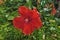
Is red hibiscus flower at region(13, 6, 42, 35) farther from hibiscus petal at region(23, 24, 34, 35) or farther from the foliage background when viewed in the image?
the foliage background

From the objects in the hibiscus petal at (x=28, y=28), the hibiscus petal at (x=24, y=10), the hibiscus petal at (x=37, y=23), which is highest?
the hibiscus petal at (x=24, y=10)

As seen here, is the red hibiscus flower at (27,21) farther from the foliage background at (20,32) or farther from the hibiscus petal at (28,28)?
the foliage background at (20,32)

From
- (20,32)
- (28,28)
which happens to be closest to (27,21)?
(28,28)

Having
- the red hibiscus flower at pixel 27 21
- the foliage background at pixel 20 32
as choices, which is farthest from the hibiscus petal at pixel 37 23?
the foliage background at pixel 20 32

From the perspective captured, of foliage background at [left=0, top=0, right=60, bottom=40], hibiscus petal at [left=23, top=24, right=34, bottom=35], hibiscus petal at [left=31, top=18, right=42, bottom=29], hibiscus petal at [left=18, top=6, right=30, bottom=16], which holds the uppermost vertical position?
hibiscus petal at [left=18, top=6, right=30, bottom=16]

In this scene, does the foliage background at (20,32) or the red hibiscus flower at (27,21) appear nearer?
the red hibiscus flower at (27,21)

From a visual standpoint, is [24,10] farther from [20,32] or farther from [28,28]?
[20,32]

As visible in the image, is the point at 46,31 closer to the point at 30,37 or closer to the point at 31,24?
the point at 30,37

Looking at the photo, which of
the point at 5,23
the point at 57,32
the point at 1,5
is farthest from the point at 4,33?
the point at 1,5

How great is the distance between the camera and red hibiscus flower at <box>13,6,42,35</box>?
1.55m

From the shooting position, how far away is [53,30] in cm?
203

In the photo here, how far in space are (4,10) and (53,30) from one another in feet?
1.78

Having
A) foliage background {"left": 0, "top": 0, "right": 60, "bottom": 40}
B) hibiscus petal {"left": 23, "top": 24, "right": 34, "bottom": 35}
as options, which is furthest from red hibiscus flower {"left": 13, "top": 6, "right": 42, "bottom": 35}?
foliage background {"left": 0, "top": 0, "right": 60, "bottom": 40}

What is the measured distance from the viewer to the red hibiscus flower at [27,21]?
155 centimetres
